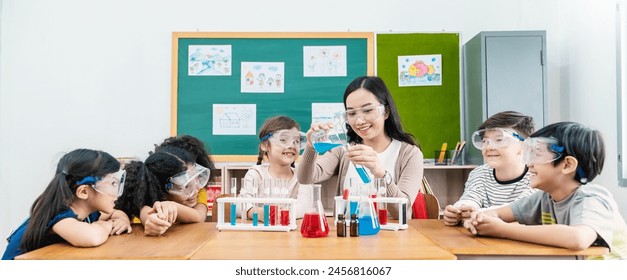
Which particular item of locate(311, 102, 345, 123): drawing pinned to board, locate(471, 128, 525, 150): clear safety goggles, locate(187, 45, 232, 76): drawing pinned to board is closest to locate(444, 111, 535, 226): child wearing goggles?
locate(471, 128, 525, 150): clear safety goggles

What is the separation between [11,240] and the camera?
133 centimetres

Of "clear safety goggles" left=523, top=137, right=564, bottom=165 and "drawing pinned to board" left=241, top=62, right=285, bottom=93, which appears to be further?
"drawing pinned to board" left=241, top=62, right=285, bottom=93

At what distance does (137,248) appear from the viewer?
1.18m

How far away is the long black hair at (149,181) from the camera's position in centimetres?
163

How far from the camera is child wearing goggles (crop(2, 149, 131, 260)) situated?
49.8 inches

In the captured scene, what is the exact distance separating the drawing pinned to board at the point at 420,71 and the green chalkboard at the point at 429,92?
0.02m

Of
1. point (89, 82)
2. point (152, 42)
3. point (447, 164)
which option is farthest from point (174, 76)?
point (447, 164)

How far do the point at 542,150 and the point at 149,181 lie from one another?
121 centimetres

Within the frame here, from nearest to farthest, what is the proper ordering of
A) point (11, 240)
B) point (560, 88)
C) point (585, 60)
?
1. point (11, 240)
2. point (585, 60)
3. point (560, 88)

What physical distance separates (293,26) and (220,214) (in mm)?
2232

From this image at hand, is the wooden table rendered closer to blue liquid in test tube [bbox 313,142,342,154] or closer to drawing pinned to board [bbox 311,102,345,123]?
blue liquid in test tube [bbox 313,142,342,154]

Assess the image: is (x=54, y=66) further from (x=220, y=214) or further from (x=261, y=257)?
(x=261, y=257)

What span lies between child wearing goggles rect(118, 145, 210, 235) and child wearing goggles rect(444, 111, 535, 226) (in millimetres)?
887

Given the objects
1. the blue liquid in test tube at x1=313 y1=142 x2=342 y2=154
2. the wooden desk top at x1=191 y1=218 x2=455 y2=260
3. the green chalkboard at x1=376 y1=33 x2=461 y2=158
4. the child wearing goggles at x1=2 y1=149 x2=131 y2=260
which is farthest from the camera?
the green chalkboard at x1=376 y1=33 x2=461 y2=158
